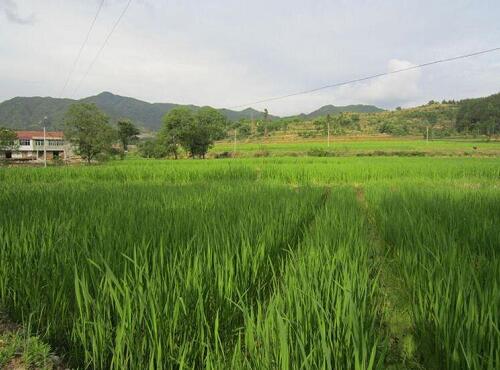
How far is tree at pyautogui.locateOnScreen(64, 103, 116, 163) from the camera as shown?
28.0 metres

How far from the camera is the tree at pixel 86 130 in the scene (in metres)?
28.0

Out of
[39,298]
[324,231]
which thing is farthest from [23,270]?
[324,231]

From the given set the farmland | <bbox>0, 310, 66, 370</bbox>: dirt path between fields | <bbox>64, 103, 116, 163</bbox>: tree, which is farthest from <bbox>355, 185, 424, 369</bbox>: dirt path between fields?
<bbox>64, 103, 116, 163</bbox>: tree

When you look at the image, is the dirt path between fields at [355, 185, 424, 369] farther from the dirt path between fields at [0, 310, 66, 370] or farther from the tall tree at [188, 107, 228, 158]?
the tall tree at [188, 107, 228, 158]

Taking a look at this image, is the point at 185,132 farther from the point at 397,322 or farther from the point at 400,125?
the point at 400,125

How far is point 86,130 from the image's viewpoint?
92.9 feet

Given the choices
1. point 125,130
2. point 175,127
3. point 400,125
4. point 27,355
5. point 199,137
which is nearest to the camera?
point 27,355

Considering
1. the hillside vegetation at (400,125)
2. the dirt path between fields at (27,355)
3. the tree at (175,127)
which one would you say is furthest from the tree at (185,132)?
the dirt path between fields at (27,355)

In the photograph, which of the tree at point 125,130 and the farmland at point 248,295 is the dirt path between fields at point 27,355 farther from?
the tree at point 125,130

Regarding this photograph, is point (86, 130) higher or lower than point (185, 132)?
lower

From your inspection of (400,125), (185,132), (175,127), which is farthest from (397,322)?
(400,125)

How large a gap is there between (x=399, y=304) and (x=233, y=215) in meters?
2.00

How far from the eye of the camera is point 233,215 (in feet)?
12.8

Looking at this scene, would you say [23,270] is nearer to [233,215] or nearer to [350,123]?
[233,215]
